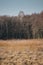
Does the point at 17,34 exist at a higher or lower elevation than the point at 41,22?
lower

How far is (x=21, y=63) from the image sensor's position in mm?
10758

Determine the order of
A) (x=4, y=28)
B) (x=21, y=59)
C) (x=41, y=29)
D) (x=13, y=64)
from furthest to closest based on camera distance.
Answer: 1. (x=4, y=28)
2. (x=41, y=29)
3. (x=21, y=59)
4. (x=13, y=64)

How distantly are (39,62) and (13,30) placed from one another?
32.6 m

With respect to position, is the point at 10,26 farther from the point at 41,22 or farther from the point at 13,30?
the point at 41,22

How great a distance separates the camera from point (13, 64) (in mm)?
10734

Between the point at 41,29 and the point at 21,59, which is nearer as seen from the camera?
the point at 21,59

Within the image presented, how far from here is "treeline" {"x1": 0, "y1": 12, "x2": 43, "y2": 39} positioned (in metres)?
41.6

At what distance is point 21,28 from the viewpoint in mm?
44938

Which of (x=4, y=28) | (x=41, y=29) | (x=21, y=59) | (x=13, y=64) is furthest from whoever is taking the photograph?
(x=4, y=28)

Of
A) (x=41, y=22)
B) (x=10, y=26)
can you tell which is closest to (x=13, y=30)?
(x=10, y=26)

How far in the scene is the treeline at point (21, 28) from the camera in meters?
41.6

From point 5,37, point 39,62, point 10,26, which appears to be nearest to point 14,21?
point 10,26

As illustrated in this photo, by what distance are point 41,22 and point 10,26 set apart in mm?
7209

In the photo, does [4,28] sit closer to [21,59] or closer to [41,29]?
[41,29]
